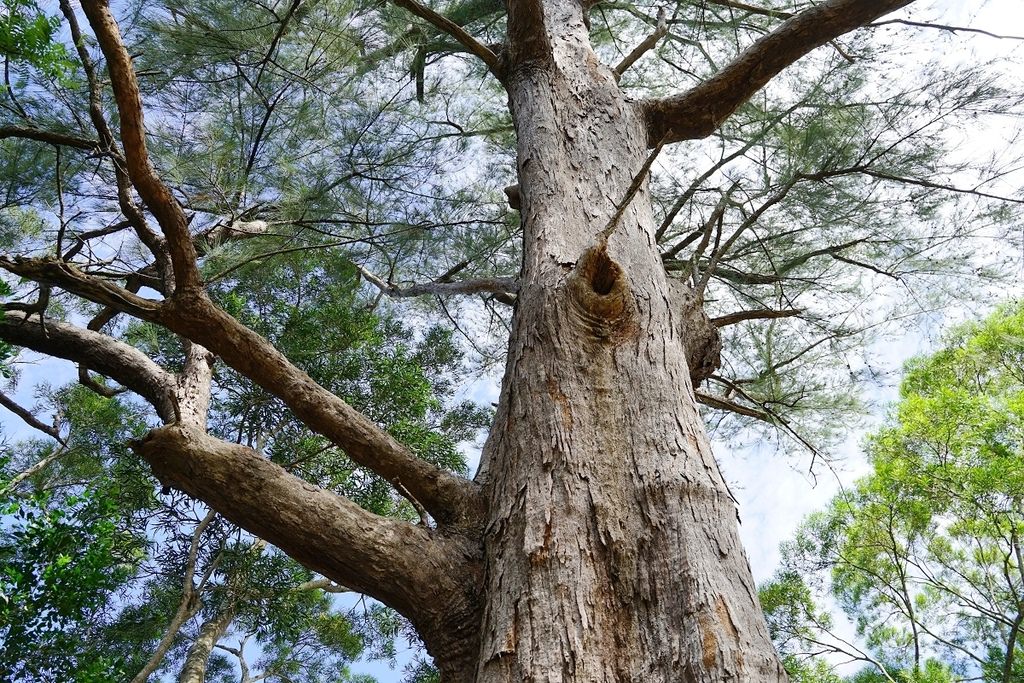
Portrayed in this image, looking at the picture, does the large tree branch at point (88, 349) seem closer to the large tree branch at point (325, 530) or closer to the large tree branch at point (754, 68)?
the large tree branch at point (325, 530)

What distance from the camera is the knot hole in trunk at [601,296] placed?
1.31 metres

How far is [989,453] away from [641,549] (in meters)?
4.49

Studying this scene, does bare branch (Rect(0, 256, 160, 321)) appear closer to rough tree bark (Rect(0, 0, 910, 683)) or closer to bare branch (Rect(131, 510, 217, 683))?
rough tree bark (Rect(0, 0, 910, 683))

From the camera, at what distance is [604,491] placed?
1077mm

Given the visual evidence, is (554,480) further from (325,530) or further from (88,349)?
(88,349)

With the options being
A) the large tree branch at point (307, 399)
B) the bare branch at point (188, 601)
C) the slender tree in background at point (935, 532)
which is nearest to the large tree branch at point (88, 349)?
the large tree branch at point (307, 399)

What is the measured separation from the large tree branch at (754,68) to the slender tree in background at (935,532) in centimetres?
356

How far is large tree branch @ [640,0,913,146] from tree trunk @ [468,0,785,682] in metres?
0.54

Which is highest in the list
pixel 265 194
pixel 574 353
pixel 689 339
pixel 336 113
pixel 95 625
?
pixel 336 113

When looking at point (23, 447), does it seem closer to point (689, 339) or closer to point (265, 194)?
point (265, 194)

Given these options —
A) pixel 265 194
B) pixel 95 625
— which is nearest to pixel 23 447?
pixel 95 625

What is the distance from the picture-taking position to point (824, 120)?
283 cm

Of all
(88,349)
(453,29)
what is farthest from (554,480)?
(88,349)

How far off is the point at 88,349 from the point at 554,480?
1.82 m
